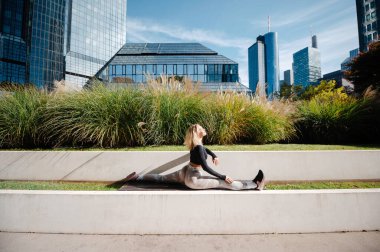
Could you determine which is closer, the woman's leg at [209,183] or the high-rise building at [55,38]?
the woman's leg at [209,183]

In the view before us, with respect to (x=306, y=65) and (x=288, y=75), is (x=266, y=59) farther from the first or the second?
(x=288, y=75)

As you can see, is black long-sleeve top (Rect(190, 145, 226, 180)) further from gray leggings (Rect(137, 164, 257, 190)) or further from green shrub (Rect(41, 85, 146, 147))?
green shrub (Rect(41, 85, 146, 147))

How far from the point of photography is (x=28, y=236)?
197cm

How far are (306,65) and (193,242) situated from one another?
7200 inches

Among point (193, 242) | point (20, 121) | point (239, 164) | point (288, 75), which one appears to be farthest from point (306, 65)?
point (193, 242)

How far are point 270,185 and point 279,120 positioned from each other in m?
1.92

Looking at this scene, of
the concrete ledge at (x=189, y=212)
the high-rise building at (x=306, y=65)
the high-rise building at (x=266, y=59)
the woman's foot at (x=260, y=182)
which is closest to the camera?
the concrete ledge at (x=189, y=212)

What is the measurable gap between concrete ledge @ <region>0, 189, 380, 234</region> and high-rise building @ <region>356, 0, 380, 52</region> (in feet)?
230

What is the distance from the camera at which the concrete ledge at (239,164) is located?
3.17 metres

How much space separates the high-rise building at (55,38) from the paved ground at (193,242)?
58.6 meters

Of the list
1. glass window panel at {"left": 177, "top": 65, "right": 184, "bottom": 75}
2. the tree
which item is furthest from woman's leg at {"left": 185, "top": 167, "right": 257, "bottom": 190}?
glass window panel at {"left": 177, "top": 65, "right": 184, "bottom": 75}

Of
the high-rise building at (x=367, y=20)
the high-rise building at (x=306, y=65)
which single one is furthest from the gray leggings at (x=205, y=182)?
the high-rise building at (x=306, y=65)

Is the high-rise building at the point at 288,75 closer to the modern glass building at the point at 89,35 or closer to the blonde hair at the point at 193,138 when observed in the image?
the modern glass building at the point at 89,35

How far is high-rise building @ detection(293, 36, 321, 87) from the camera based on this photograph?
148625 mm
